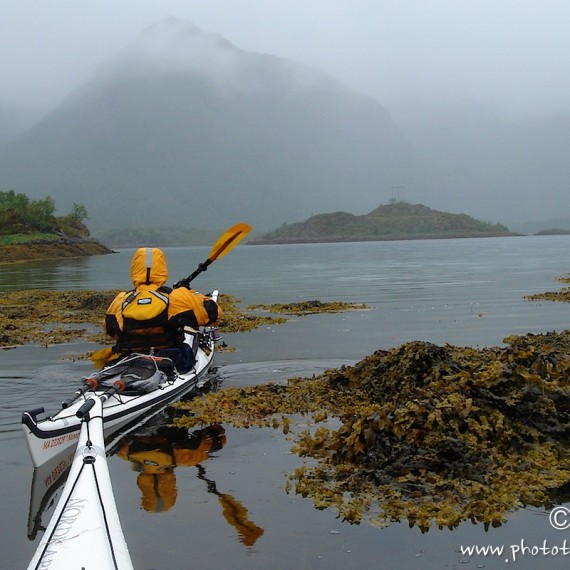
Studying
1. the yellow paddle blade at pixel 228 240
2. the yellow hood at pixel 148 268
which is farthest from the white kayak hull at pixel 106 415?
the yellow paddle blade at pixel 228 240

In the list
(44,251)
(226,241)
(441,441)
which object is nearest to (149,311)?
(441,441)

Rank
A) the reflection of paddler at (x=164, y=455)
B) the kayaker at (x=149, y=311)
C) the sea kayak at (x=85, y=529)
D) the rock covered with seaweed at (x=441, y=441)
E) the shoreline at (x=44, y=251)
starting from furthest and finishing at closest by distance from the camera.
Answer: the shoreline at (x=44, y=251)
the kayaker at (x=149, y=311)
the reflection of paddler at (x=164, y=455)
the rock covered with seaweed at (x=441, y=441)
the sea kayak at (x=85, y=529)

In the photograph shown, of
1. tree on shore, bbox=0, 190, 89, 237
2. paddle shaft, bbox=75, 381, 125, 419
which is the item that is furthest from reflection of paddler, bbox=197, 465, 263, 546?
tree on shore, bbox=0, 190, 89, 237

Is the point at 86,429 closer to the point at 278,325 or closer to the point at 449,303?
the point at 278,325

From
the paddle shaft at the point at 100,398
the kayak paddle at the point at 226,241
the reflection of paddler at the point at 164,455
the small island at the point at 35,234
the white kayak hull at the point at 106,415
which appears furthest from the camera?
the small island at the point at 35,234

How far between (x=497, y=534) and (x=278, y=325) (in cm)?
1778

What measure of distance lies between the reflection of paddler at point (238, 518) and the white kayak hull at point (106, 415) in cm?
210

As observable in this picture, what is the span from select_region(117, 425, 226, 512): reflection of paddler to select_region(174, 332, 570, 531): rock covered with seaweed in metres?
0.66

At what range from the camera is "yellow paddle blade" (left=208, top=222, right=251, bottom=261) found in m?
17.4

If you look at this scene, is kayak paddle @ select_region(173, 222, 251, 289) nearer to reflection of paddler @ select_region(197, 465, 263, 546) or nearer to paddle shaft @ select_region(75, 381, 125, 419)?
paddle shaft @ select_region(75, 381, 125, 419)

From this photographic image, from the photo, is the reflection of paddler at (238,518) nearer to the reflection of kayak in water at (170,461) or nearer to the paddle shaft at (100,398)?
the reflection of kayak in water at (170,461)

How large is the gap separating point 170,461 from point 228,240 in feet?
31.1

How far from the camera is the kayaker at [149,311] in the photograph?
38.0 ft

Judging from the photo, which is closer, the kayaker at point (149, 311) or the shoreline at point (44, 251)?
the kayaker at point (149, 311)
